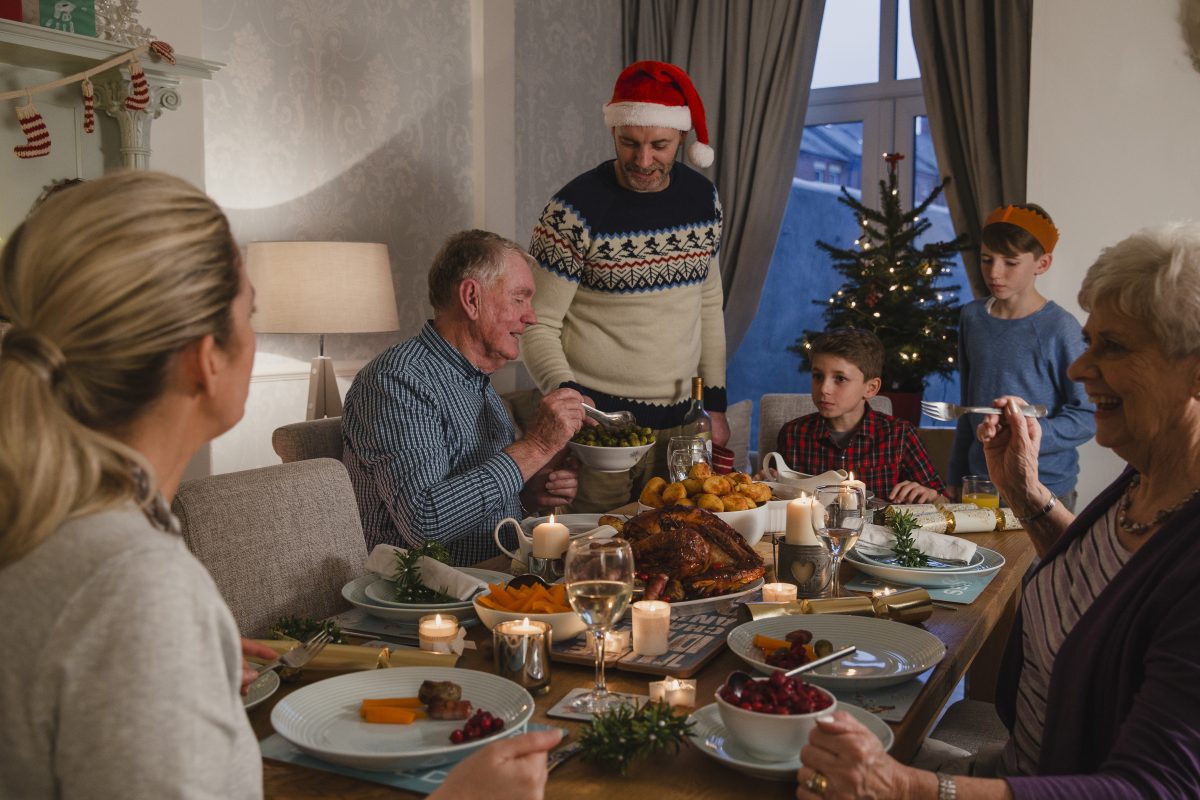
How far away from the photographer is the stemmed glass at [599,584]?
1.26 metres

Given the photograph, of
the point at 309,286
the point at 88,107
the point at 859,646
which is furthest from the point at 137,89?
the point at 859,646

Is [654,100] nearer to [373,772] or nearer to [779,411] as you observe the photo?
[779,411]

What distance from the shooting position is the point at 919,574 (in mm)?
1861

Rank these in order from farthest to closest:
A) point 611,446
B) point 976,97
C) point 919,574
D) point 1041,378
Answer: point 976,97
point 1041,378
point 611,446
point 919,574

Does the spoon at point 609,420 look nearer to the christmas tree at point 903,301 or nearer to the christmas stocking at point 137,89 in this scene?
the christmas stocking at point 137,89

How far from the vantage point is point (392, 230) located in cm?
435

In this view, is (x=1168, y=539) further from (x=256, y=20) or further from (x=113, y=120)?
(x=256, y=20)

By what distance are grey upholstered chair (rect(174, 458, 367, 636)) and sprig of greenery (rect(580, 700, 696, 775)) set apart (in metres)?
0.78

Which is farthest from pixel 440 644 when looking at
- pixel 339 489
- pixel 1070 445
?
pixel 1070 445

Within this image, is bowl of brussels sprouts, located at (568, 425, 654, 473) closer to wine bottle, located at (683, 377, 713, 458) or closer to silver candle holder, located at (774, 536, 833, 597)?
wine bottle, located at (683, 377, 713, 458)

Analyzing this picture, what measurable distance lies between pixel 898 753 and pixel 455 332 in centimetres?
147

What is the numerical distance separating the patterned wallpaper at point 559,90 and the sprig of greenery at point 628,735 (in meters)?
4.09

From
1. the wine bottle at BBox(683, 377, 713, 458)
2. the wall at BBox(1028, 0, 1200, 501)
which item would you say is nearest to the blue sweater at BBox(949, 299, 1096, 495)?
the wall at BBox(1028, 0, 1200, 501)

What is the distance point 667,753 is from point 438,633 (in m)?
0.43
